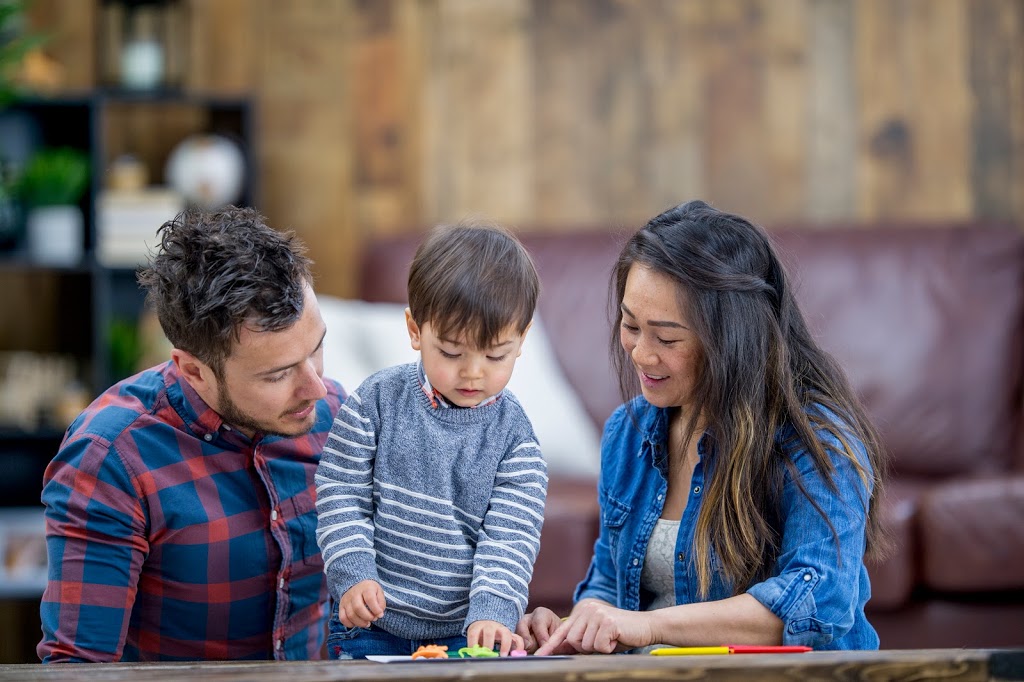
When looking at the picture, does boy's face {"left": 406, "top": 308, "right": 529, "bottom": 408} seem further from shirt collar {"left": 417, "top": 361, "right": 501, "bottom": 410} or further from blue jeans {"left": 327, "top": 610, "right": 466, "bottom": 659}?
blue jeans {"left": 327, "top": 610, "right": 466, "bottom": 659}

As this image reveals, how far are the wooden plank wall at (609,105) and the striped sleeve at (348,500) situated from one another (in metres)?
2.30

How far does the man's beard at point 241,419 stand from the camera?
1472mm

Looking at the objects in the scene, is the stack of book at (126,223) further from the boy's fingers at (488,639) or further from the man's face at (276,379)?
the boy's fingers at (488,639)

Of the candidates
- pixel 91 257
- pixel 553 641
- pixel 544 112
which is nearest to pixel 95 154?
pixel 91 257

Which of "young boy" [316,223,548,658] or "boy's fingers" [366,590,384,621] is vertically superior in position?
"young boy" [316,223,548,658]

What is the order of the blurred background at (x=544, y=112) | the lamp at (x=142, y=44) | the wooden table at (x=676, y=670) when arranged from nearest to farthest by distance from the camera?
the wooden table at (x=676, y=670) < the lamp at (x=142, y=44) < the blurred background at (x=544, y=112)

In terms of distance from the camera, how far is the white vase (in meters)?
3.24

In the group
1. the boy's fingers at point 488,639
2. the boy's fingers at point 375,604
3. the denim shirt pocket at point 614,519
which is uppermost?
the denim shirt pocket at point 614,519

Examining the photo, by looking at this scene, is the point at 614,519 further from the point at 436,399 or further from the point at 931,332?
the point at 931,332

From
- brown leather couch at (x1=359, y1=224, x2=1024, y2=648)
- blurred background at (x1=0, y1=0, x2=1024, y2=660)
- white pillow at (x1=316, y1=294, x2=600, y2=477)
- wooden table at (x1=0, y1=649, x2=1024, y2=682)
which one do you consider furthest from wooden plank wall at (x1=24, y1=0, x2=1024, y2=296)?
wooden table at (x1=0, y1=649, x2=1024, y2=682)

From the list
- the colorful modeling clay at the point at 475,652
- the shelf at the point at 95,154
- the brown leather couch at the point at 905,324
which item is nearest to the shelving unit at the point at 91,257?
the shelf at the point at 95,154

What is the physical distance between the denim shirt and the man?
408 mm

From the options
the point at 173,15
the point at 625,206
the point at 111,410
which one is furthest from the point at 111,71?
the point at 111,410

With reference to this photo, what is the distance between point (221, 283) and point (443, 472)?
0.35m
